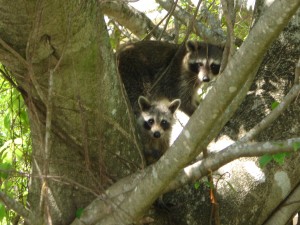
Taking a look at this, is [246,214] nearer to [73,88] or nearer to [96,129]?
[96,129]

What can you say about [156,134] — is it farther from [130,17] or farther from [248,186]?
[248,186]

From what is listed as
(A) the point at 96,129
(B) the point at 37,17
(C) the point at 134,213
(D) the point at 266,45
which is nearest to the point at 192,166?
(C) the point at 134,213

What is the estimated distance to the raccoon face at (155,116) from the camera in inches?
211

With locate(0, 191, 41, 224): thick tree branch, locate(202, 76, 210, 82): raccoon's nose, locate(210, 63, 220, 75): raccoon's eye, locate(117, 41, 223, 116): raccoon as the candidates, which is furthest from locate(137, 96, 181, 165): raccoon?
locate(0, 191, 41, 224): thick tree branch

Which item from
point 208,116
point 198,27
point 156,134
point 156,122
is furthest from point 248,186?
point 156,122

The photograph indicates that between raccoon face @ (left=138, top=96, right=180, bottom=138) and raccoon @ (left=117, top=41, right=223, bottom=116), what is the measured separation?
227 mm

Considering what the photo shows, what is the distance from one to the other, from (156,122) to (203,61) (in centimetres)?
109

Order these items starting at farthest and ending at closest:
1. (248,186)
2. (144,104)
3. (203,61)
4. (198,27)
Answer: (203,61), (144,104), (198,27), (248,186)

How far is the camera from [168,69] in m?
6.05

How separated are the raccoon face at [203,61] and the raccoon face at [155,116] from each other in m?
0.59

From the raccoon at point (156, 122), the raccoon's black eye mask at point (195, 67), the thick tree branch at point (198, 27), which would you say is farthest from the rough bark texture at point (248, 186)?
the raccoon's black eye mask at point (195, 67)

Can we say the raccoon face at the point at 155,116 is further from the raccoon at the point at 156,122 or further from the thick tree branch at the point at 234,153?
the thick tree branch at the point at 234,153

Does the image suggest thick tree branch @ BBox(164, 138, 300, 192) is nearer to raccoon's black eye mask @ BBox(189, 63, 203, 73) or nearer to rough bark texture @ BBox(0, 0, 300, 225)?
rough bark texture @ BBox(0, 0, 300, 225)

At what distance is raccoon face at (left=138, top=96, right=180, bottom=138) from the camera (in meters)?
5.37
